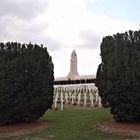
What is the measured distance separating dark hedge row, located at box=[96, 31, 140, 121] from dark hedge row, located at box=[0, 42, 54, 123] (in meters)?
3.07

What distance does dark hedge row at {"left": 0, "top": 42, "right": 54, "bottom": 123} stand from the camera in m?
19.6

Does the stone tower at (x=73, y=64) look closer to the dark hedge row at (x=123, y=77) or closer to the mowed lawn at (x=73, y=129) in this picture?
the mowed lawn at (x=73, y=129)

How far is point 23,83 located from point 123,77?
4.85 m

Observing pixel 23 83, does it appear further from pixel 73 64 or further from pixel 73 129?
pixel 73 64

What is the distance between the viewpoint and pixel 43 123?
20562 mm

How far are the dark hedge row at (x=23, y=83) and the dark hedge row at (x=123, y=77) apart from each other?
307 centimetres

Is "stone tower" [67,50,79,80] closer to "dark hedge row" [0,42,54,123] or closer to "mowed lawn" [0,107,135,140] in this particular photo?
"mowed lawn" [0,107,135,140]

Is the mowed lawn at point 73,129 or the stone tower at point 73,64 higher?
the stone tower at point 73,64

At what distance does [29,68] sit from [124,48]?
477cm

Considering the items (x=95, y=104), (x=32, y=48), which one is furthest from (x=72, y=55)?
(x=32, y=48)

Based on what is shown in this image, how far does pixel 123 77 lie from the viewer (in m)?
18.6

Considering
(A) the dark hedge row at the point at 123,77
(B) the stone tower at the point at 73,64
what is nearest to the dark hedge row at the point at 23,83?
(A) the dark hedge row at the point at 123,77

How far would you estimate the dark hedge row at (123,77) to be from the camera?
18391 millimetres

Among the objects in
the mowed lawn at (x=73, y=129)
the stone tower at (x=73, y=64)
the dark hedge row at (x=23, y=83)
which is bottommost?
the mowed lawn at (x=73, y=129)
